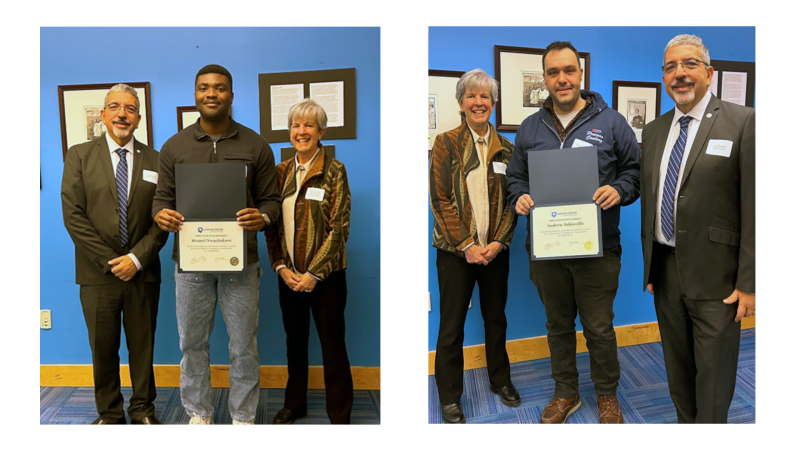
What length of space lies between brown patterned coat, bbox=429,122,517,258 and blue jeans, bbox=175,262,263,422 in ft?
2.90

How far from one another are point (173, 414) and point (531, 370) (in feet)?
5.82

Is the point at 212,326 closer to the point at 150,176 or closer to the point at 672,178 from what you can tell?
the point at 150,176

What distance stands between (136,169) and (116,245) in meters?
0.35

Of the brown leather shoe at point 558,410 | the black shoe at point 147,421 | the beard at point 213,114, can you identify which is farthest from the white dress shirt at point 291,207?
the brown leather shoe at point 558,410

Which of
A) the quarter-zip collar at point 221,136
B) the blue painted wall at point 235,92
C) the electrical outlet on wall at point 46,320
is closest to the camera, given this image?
the quarter-zip collar at point 221,136

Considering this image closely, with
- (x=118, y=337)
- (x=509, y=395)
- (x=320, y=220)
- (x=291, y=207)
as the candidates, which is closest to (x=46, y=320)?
(x=118, y=337)

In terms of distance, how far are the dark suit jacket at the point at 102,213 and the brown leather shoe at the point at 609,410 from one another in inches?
83.0

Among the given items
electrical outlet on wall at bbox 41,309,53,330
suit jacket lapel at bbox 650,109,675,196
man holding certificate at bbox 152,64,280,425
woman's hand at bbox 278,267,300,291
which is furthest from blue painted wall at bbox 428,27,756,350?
electrical outlet on wall at bbox 41,309,53,330

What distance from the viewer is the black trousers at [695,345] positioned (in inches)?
66.1

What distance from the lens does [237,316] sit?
194cm

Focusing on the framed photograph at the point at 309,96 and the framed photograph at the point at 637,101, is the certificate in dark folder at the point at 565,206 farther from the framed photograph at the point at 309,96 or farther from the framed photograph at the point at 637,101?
the framed photograph at the point at 309,96

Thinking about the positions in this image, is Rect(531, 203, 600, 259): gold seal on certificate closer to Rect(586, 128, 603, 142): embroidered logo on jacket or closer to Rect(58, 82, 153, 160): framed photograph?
Rect(586, 128, 603, 142): embroidered logo on jacket
